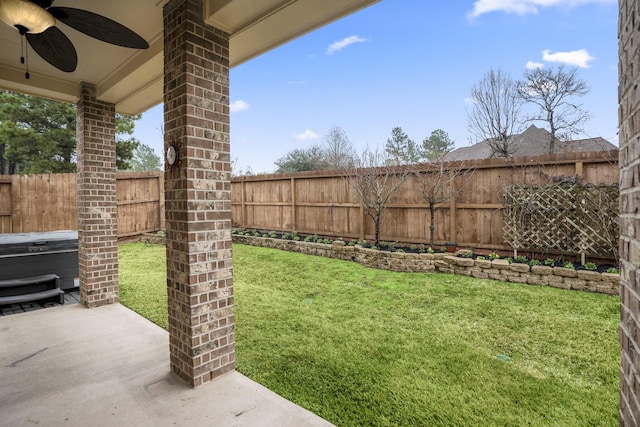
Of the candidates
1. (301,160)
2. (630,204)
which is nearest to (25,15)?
(630,204)

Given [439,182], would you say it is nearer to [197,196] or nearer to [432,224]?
[432,224]

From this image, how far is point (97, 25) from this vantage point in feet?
6.80

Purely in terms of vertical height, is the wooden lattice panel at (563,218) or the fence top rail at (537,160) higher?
the fence top rail at (537,160)

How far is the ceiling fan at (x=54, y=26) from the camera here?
5.84ft

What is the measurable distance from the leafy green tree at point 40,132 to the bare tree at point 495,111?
13.1 m

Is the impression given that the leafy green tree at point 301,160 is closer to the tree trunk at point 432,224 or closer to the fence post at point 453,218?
the tree trunk at point 432,224

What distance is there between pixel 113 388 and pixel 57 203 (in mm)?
7452

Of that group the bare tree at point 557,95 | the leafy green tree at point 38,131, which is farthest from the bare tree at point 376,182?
the leafy green tree at point 38,131

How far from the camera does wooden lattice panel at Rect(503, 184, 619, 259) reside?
4594 mm

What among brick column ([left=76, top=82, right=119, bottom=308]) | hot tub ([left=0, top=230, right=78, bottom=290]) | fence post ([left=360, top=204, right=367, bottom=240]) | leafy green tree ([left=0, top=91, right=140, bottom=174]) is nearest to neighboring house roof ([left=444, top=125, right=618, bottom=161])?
fence post ([left=360, top=204, right=367, bottom=240])

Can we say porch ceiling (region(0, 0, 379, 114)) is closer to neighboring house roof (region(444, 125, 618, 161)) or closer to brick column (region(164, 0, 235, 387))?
brick column (region(164, 0, 235, 387))

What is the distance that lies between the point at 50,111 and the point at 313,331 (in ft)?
43.3

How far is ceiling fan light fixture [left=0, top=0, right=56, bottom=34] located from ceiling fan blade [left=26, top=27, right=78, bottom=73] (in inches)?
9.8

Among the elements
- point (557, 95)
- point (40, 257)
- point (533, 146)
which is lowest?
point (40, 257)
